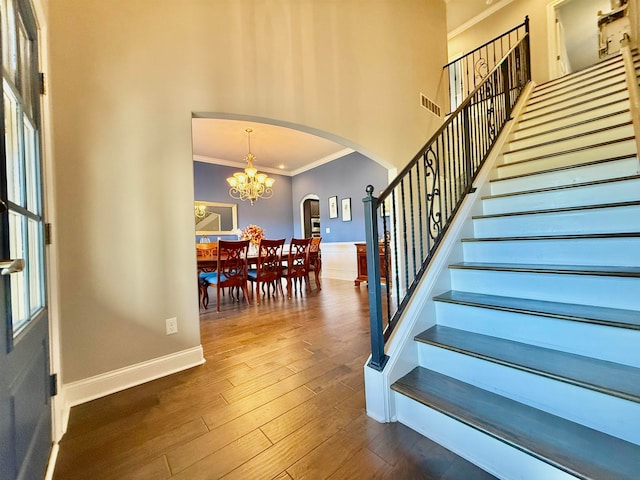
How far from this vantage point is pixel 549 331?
1.29 metres

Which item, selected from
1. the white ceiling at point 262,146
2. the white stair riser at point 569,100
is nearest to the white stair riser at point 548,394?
the white stair riser at point 569,100

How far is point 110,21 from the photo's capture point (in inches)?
74.3

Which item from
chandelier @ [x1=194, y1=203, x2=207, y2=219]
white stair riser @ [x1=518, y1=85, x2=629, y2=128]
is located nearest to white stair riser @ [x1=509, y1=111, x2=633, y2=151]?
white stair riser @ [x1=518, y1=85, x2=629, y2=128]

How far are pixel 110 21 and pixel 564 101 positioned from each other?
4610mm

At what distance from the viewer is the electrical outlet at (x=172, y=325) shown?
81.0 inches

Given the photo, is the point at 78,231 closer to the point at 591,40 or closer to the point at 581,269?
the point at 581,269

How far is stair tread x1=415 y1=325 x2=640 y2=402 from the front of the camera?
3.22 ft

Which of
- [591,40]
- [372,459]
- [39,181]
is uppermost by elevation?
[591,40]

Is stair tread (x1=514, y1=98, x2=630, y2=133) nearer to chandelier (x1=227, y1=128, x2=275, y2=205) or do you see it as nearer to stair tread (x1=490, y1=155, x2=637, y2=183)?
stair tread (x1=490, y1=155, x2=637, y2=183)

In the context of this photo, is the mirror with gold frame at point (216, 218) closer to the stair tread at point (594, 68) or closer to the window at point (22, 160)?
the window at point (22, 160)

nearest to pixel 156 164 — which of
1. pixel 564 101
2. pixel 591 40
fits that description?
pixel 564 101

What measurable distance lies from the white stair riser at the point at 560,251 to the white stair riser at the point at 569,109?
82.6 inches

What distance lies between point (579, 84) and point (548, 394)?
4.30 meters

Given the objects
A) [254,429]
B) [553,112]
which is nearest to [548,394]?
[254,429]
